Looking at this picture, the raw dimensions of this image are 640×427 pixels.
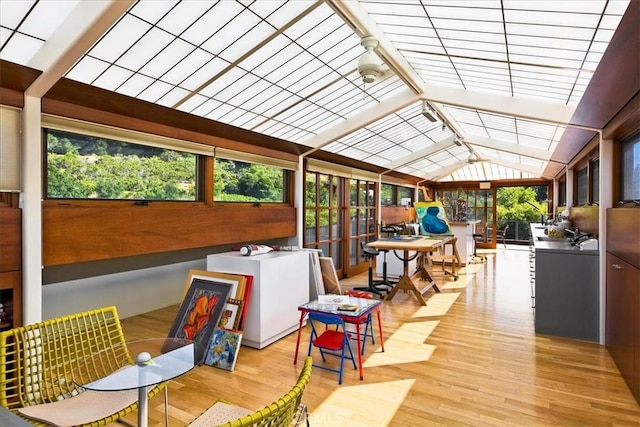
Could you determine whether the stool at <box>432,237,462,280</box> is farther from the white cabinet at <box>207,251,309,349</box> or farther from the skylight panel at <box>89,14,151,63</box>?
the skylight panel at <box>89,14,151,63</box>

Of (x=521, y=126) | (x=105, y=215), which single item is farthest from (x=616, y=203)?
(x=105, y=215)

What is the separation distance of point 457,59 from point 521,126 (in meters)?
2.99

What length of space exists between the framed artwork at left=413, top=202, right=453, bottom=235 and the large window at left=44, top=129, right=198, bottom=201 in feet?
14.9

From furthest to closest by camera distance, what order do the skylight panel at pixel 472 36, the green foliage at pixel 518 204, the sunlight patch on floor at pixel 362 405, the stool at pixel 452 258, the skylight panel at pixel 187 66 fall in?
the green foliage at pixel 518 204
the stool at pixel 452 258
the skylight panel at pixel 187 66
the skylight panel at pixel 472 36
the sunlight patch on floor at pixel 362 405

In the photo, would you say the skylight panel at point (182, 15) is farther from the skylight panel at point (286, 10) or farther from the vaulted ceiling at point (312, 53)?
the skylight panel at point (286, 10)

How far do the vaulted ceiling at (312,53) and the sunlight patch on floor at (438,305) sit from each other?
109 inches

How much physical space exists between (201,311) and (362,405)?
72.2 inches

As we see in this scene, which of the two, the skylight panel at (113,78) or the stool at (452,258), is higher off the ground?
the skylight panel at (113,78)

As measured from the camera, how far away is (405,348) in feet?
12.0

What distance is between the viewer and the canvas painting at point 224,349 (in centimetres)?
323

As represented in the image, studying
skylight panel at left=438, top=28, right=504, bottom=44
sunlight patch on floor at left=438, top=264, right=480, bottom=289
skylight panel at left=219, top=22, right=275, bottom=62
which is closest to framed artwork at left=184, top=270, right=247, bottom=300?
skylight panel at left=219, top=22, right=275, bottom=62

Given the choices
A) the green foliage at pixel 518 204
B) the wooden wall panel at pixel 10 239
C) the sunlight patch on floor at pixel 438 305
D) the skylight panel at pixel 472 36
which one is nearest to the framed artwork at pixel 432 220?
the sunlight patch on floor at pixel 438 305

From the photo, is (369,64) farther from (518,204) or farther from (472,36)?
(518,204)

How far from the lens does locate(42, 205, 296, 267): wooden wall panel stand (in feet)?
10.2
